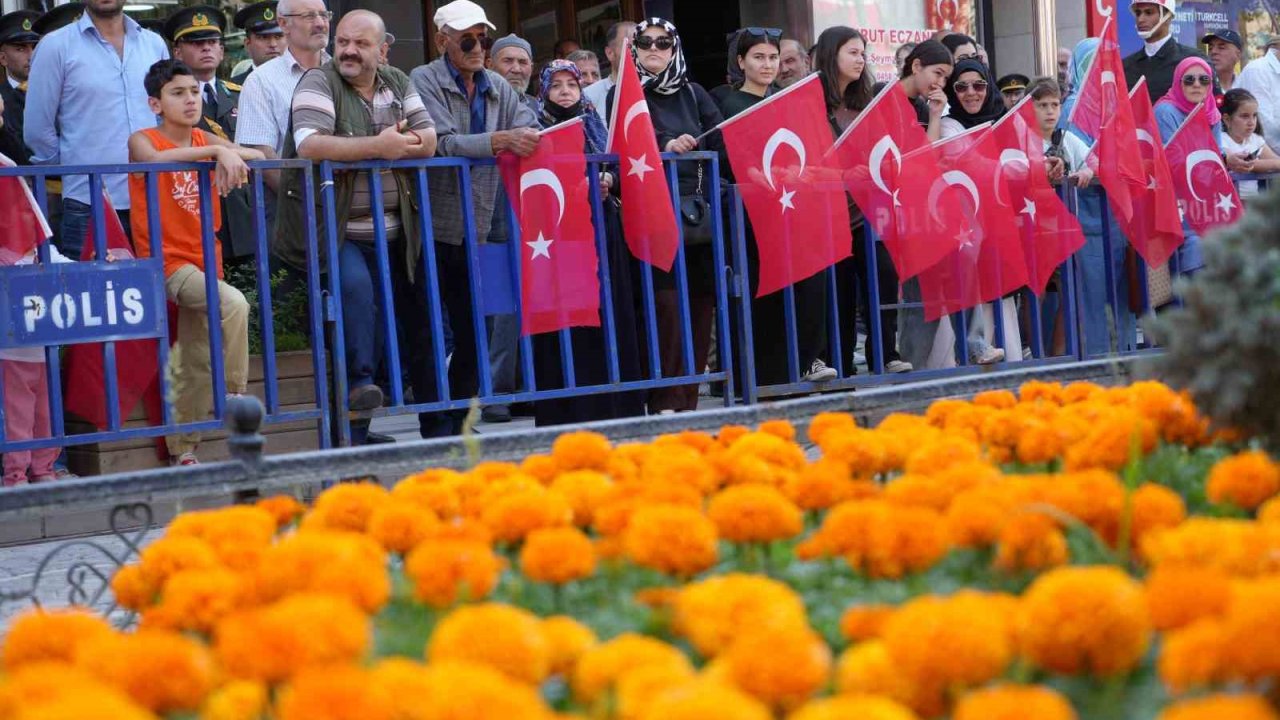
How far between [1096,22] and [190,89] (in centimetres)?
1140

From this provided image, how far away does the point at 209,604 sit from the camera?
2.10 meters

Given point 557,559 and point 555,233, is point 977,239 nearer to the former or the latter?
point 555,233

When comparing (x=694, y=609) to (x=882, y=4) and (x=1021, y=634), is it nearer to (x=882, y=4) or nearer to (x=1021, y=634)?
(x=1021, y=634)

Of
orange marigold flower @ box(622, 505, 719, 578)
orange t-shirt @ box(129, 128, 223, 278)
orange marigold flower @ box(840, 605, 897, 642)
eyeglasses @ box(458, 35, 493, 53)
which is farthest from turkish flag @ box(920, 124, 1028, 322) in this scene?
orange marigold flower @ box(840, 605, 897, 642)

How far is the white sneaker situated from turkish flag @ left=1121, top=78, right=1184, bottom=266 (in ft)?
7.68

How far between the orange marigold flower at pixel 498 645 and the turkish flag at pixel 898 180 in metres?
6.63

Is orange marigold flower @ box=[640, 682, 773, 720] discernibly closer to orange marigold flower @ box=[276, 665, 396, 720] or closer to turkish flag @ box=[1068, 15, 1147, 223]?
orange marigold flower @ box=[276, 665, 396, 720]

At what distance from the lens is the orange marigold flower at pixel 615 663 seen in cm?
166

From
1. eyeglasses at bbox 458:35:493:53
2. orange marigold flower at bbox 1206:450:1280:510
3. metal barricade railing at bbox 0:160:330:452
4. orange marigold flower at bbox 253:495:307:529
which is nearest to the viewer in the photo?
orange marigold flower at bbox 1206:450:1280:510

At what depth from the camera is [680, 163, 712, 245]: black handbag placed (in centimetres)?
785

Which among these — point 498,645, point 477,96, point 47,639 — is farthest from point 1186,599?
point 477,96

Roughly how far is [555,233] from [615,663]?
5.67 m

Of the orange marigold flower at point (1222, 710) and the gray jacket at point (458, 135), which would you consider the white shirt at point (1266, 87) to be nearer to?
the gray jacket at point (458, 135)

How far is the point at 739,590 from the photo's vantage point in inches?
73.5
